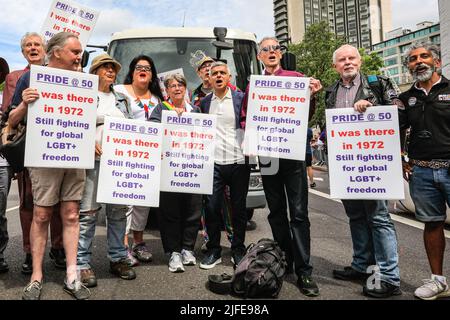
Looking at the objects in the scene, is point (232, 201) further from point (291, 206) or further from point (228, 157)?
point (291, 206)

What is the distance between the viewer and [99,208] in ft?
11.6

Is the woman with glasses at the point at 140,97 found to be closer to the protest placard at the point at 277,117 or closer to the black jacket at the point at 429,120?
the protest placard at the point at 277,117

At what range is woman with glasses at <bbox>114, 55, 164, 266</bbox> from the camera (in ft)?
12.8

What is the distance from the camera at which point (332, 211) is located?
7488 mm

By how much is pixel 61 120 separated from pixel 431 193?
3004mm

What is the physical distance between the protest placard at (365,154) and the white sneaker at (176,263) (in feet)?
5.26

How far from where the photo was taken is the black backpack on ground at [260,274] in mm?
3035

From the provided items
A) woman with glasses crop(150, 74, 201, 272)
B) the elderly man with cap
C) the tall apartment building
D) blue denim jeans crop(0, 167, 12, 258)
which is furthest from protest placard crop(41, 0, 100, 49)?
the tall apartment building

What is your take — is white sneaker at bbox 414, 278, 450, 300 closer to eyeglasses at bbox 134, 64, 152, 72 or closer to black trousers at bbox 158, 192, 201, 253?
black trousers at bbox 158, 192, 201, 253

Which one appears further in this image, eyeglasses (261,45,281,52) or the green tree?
the green tree

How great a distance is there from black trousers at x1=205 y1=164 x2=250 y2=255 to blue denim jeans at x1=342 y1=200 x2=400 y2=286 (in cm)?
100

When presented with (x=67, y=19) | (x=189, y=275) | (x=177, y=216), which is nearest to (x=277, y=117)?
(x=177, y=216)

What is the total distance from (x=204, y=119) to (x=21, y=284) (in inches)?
86.6
